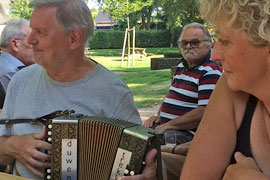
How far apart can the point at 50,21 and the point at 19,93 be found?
1.74 ft

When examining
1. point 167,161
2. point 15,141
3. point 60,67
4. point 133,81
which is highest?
point 60,67

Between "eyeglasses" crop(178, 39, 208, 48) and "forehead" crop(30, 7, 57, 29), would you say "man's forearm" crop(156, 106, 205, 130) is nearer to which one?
"eyeglasses" crop(178, 39, 208, 48)

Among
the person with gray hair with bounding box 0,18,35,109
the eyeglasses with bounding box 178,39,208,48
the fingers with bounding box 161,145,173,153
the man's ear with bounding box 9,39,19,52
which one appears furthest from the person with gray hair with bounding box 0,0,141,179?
the man's ear with bounding box 9,39,19,52

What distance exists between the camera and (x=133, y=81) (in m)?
12.0

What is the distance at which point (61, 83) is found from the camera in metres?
2.33

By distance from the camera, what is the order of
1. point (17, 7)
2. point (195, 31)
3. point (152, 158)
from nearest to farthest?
point (152, 158) → point (195, 31) → point (17, 7)

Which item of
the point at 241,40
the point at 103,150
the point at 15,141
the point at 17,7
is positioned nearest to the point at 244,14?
the point at 241,40

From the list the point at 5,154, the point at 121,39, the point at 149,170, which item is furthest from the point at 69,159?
the point at 121,39

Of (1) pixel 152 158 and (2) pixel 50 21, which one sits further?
(2) pixel 50 21

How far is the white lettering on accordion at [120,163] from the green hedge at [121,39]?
3376 centimetres

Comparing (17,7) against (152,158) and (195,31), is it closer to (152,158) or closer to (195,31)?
(195,31)

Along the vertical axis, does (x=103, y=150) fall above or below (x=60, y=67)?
below

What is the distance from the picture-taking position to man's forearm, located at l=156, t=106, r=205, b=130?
3.30m

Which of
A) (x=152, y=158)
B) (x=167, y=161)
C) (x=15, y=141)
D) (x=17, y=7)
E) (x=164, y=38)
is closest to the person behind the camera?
→ (x=152, y=158)
